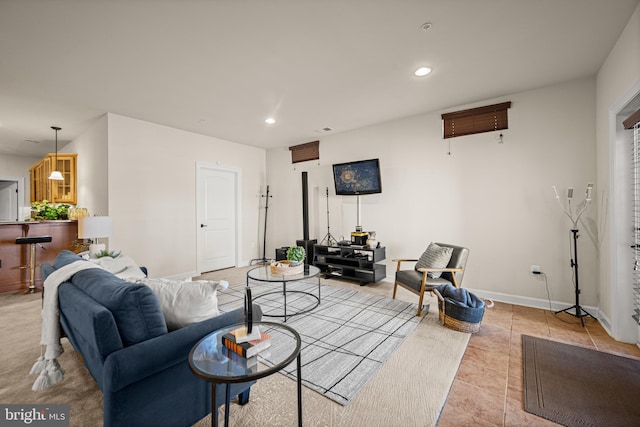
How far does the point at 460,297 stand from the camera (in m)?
2.69

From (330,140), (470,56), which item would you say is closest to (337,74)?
(470,56)

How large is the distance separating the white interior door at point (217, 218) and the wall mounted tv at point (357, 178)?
2.28 m

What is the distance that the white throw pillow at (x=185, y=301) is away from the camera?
58.2 inches

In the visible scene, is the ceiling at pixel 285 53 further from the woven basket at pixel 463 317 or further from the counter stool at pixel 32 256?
the woven basket at pixel 463 317

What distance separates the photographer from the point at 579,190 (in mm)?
3080

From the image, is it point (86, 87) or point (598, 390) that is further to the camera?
point (86, 87)

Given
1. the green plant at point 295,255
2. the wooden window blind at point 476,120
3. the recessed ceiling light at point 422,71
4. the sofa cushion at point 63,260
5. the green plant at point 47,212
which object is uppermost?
the recessed ceiling light at point 422,71

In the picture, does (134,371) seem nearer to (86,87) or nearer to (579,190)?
(86,87)

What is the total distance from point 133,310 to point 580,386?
9.16ft

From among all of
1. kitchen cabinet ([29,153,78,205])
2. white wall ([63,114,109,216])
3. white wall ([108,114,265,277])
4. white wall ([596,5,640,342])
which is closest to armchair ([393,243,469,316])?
white wall ([596,5,640,342])

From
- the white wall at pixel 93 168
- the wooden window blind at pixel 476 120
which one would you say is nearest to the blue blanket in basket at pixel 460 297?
the wooden window blind at pixel 476 120

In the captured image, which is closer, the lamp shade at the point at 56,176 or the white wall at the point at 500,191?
the white wall at the point at 500,191

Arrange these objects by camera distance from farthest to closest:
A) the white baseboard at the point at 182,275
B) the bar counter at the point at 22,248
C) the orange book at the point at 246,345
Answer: the white baseboard at the point at 182,275 → the bar counter at the point at 22,248 → the orange book at the point at 246,345

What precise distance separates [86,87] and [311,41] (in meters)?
2.75
